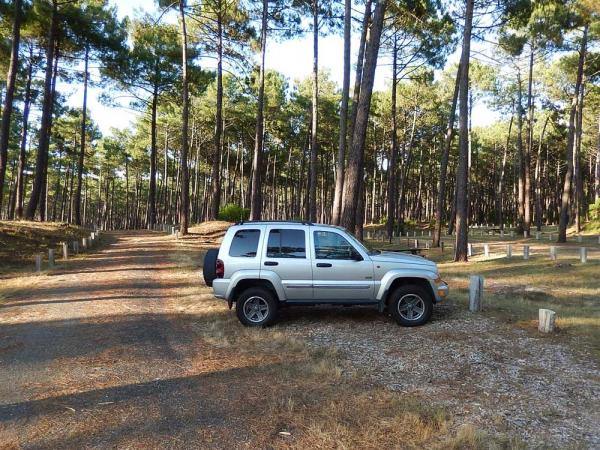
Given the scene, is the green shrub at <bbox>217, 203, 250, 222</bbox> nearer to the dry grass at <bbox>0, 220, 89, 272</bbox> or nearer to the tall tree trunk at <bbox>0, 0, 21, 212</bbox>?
the dry grass at <bbox>0, 220, 89, 272</bbox>

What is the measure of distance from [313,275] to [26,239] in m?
16.2

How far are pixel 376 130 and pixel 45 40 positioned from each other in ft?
99.6

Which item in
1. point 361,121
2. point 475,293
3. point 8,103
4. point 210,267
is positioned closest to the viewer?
point 210,267

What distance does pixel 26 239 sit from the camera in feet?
62.0

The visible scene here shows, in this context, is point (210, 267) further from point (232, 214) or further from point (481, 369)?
point (232, 214)

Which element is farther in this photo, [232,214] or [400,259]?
[232,214]

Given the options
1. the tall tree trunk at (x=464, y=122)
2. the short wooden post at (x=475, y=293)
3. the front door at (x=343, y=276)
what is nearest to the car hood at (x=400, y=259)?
the front door at (x=343, y=276)

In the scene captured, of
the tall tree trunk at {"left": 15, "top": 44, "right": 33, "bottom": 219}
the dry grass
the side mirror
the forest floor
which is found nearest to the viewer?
the forest floor

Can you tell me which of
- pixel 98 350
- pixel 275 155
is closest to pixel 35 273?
pixel 98 350

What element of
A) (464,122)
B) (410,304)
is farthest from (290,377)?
(464,122)

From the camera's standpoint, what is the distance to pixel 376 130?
152 ft

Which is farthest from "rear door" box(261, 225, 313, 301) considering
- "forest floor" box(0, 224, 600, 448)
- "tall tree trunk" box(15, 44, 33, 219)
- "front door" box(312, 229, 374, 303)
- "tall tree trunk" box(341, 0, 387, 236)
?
"tall tree trunk" box(15, 44, 33, 219)

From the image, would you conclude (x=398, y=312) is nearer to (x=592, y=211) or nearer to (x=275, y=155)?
(x=592, y=211)

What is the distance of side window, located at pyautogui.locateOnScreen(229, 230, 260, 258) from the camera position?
7.92 meters
